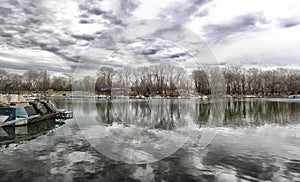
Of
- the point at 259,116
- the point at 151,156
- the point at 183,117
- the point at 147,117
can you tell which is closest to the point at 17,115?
the point at 147,117

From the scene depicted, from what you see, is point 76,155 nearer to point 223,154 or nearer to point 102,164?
point 102,164

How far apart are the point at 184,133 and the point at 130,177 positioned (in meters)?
6.19

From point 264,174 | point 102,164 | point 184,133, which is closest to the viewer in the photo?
point 264,174

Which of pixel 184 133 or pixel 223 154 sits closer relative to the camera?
pixel 223 154

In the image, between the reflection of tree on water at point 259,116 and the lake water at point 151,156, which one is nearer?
the lake water at point 151,156

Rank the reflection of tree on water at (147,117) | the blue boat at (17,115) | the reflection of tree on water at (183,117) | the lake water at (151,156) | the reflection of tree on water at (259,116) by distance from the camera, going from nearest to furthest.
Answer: the lake water at (151,156), the blue boat at (17,115), the reflection of tree on water at (147,117), the reflection of tree on water at (183,117), the reflection of tree on water at (259,116)

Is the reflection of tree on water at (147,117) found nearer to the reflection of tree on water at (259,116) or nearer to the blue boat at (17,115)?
Answer: the reflection of tree on water at (259,116)

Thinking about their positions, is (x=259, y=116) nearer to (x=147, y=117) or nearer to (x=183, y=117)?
(x=183, y=117)

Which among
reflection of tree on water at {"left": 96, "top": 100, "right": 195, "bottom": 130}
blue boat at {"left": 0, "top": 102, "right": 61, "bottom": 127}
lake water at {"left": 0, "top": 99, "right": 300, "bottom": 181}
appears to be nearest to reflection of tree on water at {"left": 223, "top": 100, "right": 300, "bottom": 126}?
lake water at {"left": 0, "top": 99, "right": 300, "bottom": 181}

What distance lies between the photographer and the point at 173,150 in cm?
812

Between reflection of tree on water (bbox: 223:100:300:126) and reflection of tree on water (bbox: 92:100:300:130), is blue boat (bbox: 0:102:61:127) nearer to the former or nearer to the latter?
reflection of tree on water (bbox: 92:100:300:130)

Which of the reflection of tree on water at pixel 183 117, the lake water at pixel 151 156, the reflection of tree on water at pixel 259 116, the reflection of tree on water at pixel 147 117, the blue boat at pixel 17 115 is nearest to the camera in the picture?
the lake water at pixel 151 156

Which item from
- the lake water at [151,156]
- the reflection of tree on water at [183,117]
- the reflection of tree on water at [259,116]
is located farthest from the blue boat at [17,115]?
the reflection of tree on water at [259,116]

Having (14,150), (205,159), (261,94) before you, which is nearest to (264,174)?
(205,159)
